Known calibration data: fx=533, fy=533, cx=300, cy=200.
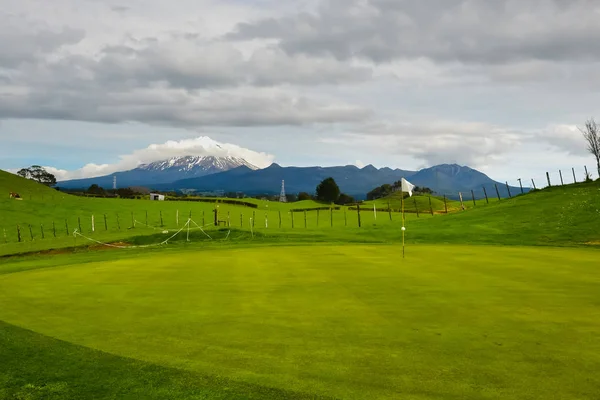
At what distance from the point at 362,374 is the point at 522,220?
1848 inches

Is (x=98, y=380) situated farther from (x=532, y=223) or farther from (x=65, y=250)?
(x=532, y=223)

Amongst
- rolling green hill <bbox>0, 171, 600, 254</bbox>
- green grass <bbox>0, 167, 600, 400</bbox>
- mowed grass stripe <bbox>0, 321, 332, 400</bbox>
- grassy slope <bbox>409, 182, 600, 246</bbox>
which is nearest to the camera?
mowed grass stripe <bbox>0, 321, 332, 400</bbox>

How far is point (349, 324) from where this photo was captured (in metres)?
10.2

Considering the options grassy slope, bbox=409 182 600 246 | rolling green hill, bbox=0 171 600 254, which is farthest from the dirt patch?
grassy slope, bbox=409 182 600 246

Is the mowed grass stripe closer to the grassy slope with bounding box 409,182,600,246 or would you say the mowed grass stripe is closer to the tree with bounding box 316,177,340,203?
the grassy slope with bounding box 409,182,600,246

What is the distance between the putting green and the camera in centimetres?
708

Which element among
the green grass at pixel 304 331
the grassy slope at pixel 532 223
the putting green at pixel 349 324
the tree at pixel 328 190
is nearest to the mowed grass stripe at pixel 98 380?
the green grass at pixel 304 331

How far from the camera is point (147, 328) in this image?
32.2ft

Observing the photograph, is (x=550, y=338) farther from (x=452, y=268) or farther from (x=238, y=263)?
(x=238, y=263)

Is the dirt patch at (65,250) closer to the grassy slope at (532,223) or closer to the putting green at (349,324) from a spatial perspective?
the putting green at (349,324)

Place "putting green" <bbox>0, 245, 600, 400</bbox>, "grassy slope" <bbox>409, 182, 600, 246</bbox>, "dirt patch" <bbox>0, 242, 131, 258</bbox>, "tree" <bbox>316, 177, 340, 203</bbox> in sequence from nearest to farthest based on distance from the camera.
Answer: "putting green" <bbox>0, 245, 600, 400</bbox>
"dirt patch" <bbox>0, 242, 131, 258</bbox>
"grassy slope" <bbox>409, 182, 600, 246</bbox>
"tree" <bbox>316, 177, 340, 203</bbox>

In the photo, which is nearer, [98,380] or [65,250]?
[98,380]

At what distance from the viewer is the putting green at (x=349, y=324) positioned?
7.08 metres

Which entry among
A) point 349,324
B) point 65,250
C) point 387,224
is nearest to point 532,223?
point 387,224
